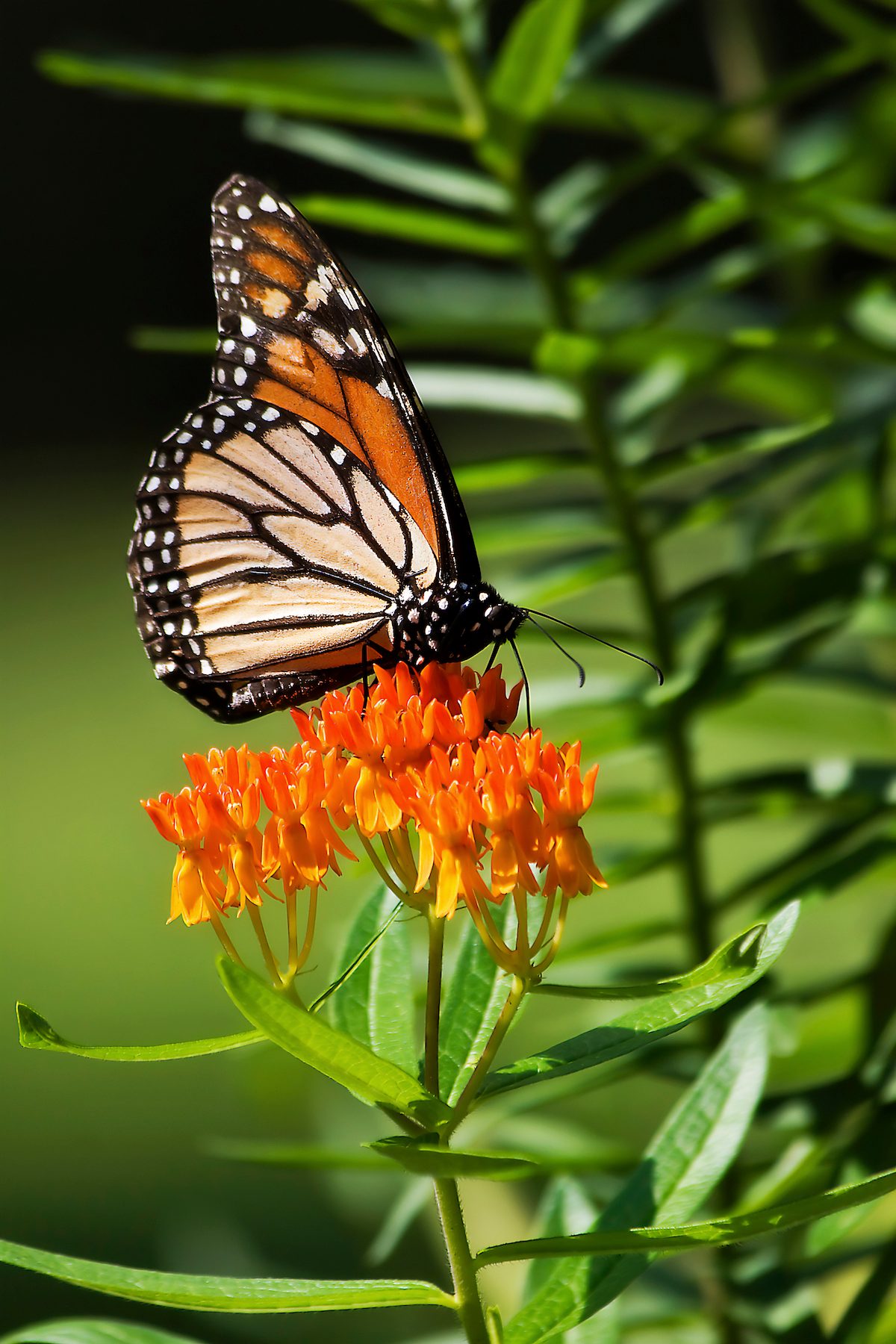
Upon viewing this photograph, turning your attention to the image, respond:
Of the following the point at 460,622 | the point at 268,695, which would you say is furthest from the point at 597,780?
the point at 268,695

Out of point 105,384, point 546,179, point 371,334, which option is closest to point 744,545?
point 371,334

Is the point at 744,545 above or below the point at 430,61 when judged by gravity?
below

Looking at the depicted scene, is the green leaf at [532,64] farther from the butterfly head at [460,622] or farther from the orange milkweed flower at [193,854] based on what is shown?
the orange milkweed flower at [193,854]

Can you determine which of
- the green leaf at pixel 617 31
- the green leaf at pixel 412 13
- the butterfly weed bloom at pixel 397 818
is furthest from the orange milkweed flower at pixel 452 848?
the green leaf at pixel 617 31

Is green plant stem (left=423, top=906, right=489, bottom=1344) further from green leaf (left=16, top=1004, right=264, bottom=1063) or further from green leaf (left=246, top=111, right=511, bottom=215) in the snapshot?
green leaf (left=246, top=111, right=511, bottom=215)

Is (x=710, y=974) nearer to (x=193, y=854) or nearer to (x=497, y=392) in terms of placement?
(x=193, y=854)

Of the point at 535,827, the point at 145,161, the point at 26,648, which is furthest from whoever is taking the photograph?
the point at 145,161

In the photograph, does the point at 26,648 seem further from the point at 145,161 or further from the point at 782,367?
the point at 782,367
